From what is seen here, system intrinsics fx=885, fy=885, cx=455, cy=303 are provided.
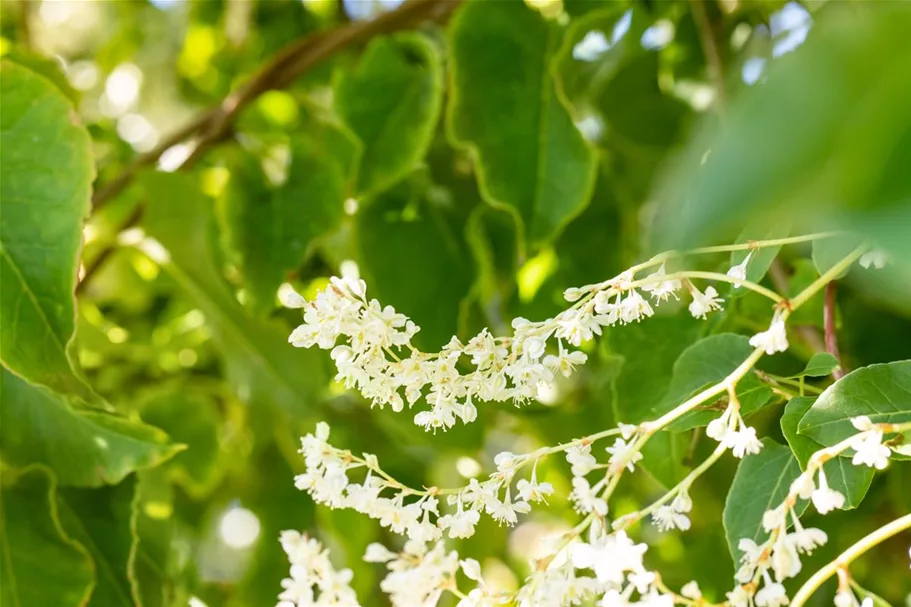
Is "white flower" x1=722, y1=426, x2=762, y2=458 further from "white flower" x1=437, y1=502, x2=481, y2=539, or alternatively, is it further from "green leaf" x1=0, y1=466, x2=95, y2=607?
"green leaf" x1=0, y1=466, x2=95, y2=607

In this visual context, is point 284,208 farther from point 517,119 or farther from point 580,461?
point 580,461

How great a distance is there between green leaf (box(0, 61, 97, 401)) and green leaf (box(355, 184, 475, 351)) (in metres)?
0.16

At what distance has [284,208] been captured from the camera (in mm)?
519

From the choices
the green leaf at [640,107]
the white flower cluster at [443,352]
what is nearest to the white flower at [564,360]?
the white flower cluster at [443,352]

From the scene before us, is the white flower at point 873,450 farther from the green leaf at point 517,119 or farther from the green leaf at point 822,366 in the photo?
the green leaf at point 517,119

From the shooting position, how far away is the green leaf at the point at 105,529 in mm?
432

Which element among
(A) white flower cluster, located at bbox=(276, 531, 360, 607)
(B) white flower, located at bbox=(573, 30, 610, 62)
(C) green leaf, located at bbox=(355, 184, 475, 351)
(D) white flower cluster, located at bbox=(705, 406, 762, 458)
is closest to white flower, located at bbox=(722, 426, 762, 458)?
(D) white flower cluster, located at bbox=(705, 406, 762, 458)

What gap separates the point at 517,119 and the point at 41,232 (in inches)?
9.1

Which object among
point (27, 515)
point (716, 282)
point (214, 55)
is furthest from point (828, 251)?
point (214, 55)

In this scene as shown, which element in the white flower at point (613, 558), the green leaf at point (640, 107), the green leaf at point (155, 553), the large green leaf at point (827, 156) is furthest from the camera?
the green leaf at point (640, 107)

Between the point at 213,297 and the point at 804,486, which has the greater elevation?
the point at 804,486

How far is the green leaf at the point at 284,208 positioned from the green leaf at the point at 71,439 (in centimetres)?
12

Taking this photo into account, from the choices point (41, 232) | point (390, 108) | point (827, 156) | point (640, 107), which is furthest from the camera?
point (640, 107)

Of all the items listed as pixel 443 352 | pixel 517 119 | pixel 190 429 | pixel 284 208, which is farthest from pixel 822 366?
pixel 190 429
